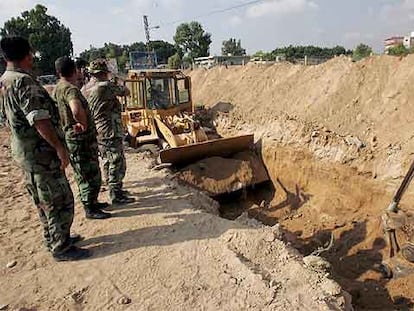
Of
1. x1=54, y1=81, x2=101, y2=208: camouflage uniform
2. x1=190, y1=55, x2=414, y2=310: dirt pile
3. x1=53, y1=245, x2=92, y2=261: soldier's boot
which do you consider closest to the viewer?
x1=53, y1=245, x2=92, y2=261: soldier's boot

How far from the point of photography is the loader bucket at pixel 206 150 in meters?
7.32

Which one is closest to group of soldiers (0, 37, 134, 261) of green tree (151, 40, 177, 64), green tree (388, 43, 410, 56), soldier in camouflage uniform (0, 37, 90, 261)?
soldier in camouflage uniform (0, 37, 90, 261)

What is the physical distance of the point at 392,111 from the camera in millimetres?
7297

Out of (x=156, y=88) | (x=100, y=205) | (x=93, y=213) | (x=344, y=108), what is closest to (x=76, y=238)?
(x=93, y=213)

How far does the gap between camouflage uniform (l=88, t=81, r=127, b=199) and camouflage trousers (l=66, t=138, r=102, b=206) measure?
47cm

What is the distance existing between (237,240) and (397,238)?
9.59 ft

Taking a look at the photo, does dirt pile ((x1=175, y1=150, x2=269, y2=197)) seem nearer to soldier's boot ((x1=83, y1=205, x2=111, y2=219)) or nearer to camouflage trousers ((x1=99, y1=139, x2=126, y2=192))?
camouflage trousers ((x1=99, y1=139, x2=126, y2=192))

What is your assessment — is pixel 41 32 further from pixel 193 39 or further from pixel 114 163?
pixel 114 163

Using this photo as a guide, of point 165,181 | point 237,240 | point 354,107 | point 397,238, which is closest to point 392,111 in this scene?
point 354,107

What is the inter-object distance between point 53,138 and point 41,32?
36.6 metres

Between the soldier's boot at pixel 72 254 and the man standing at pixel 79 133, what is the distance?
0.82 meters

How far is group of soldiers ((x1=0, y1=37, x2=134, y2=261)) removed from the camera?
9.35ft

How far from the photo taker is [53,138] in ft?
9.45

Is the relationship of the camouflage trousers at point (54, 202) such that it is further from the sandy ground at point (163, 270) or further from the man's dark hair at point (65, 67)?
the man's dark hair at point (65, 67)
